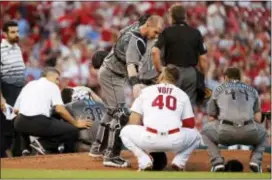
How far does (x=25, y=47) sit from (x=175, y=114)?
12.3 meters

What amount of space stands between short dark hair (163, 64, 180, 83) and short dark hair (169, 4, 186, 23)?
36.6 inches

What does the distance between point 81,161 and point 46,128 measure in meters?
1.20

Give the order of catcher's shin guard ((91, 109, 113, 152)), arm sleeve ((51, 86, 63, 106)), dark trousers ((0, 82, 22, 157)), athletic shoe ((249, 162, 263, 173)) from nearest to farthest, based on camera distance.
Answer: athletic shoe ((249, 162, 263, 173)), catcher's shin guard ((91, 109, 113, 152)), arm sleeve ((51, 86, 63, 106)), dark trousers ((0, 82, 22, 157))

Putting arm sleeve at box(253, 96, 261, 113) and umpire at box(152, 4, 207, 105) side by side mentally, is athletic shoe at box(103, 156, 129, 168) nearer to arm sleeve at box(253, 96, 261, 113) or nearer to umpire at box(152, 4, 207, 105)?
umpire at box(152, 4, 207, 105)

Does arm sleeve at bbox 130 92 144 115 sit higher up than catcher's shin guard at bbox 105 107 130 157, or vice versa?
arm sleeve at bbox 130 92 144 115

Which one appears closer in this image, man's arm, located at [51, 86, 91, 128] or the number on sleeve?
the number on sleeve

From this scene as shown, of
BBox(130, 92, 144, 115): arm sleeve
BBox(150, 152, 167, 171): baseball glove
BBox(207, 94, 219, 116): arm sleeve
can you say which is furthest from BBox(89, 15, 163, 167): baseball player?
BBox(207, 94, 219, 116): arm sleeve

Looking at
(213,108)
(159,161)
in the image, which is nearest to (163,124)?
(159,161)

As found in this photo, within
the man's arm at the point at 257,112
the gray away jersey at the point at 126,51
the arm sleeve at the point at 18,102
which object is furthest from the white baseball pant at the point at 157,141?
the arm sleeve at the point at 18,102

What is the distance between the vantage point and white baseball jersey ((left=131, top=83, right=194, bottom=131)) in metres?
11.9

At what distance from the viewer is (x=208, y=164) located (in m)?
13.2

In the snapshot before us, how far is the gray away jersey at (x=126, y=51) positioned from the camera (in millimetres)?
12571

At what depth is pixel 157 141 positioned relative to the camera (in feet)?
38.9

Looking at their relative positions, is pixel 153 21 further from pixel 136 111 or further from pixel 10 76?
pixel 10 76
